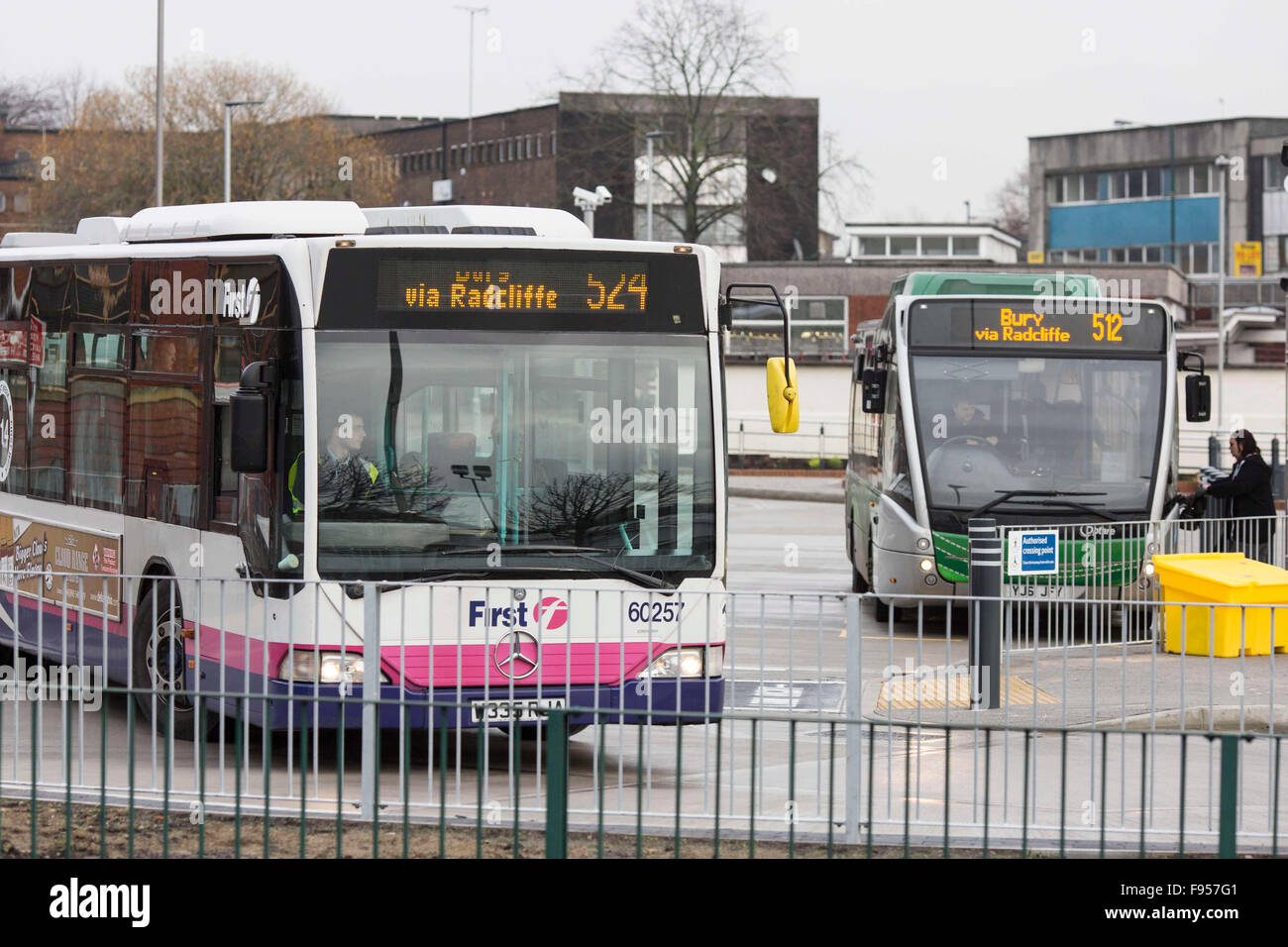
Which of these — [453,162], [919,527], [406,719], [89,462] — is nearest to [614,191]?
[453,162]

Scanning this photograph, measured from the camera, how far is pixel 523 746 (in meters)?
10.9

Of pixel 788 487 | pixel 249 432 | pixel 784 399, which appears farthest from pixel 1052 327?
pixel 788 487

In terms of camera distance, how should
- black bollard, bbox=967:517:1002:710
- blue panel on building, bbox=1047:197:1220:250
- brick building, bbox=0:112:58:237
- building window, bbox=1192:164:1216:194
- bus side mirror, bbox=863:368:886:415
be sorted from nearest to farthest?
black bollard, bbox=967:517:1002:710 → bus side mirror, bbox=863:368:886:415 → building window, bbox=1192:164:1216:194 → blue panel on building, bbox=1047:197:1220:250 → brick building, bbox=0:112:58:237

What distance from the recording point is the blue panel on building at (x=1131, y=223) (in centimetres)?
8044

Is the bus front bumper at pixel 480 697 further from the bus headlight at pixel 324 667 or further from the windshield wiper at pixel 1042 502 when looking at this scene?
the windshield wiper at pixel 1042 502

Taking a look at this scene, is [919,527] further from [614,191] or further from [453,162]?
[453,162]

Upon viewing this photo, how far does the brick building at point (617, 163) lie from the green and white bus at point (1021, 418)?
42.2 meters

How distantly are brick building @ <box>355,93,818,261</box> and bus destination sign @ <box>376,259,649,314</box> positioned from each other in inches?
1930

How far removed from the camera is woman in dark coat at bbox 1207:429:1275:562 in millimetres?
18172

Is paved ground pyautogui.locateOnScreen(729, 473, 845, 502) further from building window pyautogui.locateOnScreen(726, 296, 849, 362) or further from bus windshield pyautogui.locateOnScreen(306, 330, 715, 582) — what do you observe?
bus windshield pyautogui.locateOnScreen(306, 330, 715, 582)

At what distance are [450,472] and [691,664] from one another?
1.48 m

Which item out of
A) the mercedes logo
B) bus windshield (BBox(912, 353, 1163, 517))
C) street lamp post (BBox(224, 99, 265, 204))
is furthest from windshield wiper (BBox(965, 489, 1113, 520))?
street lamp post (BBox(224, 99, 265, 204))

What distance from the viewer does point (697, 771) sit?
9.23m
